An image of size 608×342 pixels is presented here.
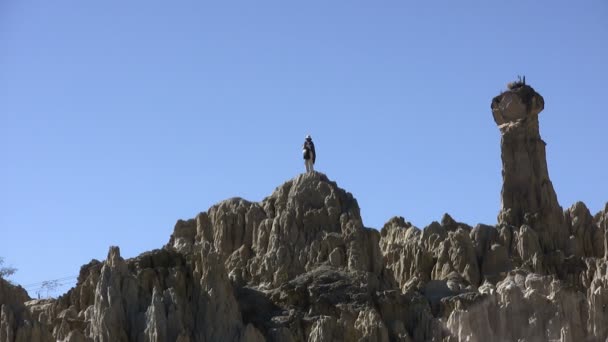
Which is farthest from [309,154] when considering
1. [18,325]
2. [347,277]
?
[18,325]

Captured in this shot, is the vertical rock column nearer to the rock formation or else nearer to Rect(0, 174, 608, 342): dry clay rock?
the rock formation

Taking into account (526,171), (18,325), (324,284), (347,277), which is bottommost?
(18,325)

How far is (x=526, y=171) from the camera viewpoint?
532 feet

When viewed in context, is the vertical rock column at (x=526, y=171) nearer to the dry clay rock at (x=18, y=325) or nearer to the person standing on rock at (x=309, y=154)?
the person standing on rock at (x=309, y=154)

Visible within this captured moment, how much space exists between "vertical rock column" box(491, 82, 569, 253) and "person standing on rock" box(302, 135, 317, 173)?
1563 centimetres

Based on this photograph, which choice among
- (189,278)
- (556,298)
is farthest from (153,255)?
(556,298)

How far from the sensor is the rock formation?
12656 centimetres

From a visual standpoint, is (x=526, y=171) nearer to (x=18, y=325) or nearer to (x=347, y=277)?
(x=347, y=277)

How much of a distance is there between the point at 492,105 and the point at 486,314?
30.1 metres

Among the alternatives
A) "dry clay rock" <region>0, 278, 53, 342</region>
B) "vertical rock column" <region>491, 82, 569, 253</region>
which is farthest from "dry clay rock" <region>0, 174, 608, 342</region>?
"vertical rock column" <region>491, 82, 569, 253</region>

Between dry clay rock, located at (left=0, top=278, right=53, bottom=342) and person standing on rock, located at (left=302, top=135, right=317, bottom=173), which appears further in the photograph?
person standing on rock, located at (left=302, top=135, right=317, bottom=173)

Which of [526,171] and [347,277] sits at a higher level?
[526,171]

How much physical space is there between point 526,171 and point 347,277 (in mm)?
27056

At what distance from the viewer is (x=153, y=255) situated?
430 feet
